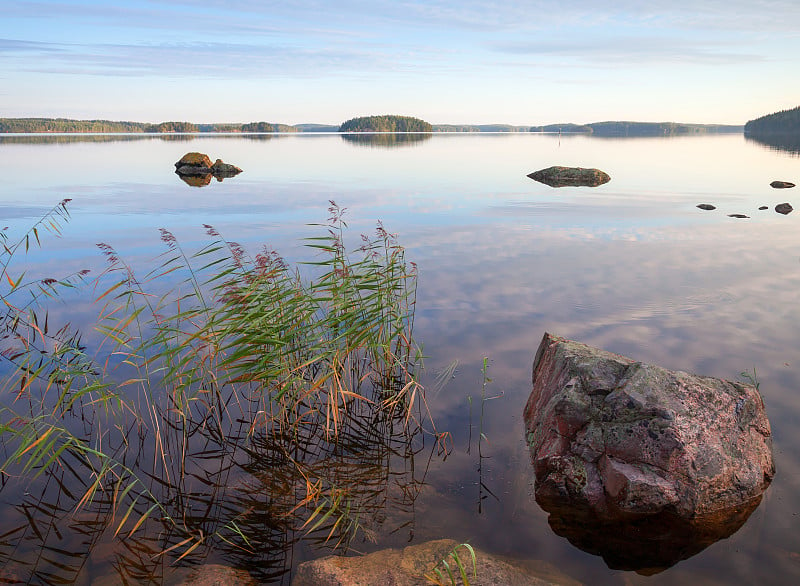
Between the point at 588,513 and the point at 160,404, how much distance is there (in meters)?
6.43

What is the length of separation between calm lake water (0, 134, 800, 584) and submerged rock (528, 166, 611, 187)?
277 centimetres

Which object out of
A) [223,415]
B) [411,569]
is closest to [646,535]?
[411,569]

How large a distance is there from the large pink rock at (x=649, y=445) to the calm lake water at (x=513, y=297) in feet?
1.42

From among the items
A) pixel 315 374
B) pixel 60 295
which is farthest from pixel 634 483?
pixel 60 295

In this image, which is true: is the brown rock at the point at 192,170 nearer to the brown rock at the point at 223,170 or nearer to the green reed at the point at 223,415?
the brown rock at the point at 223,170

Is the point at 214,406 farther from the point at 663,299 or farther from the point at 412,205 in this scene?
the point at 412,205

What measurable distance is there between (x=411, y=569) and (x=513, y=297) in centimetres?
1000

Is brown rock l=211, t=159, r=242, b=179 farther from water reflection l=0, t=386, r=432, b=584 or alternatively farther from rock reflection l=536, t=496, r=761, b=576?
rock reflection l=536, t=496, r=761, b=576

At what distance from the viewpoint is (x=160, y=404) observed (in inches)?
329

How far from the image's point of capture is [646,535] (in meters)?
5.71

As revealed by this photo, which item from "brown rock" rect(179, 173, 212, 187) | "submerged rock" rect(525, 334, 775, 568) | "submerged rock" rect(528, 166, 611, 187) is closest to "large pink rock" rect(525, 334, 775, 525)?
"submerged rock" rect(525, 334, 775, 568)

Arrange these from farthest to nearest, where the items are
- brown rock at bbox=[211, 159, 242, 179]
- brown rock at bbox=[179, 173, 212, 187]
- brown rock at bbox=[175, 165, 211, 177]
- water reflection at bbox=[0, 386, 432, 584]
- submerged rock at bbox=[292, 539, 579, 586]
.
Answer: brown rock at bbox=[211, 159, 242, 179] → brown rock at bbox=[175, 165, 211, 177] → brown rock at bbox=[179, 173, 212, 187] → water reflection at bbox=[0, 386, 432, 584] → submerged rock at bbox=[292, 539, 579, 586]

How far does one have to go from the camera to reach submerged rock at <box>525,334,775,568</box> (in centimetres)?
578

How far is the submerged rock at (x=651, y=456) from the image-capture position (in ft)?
19.0
